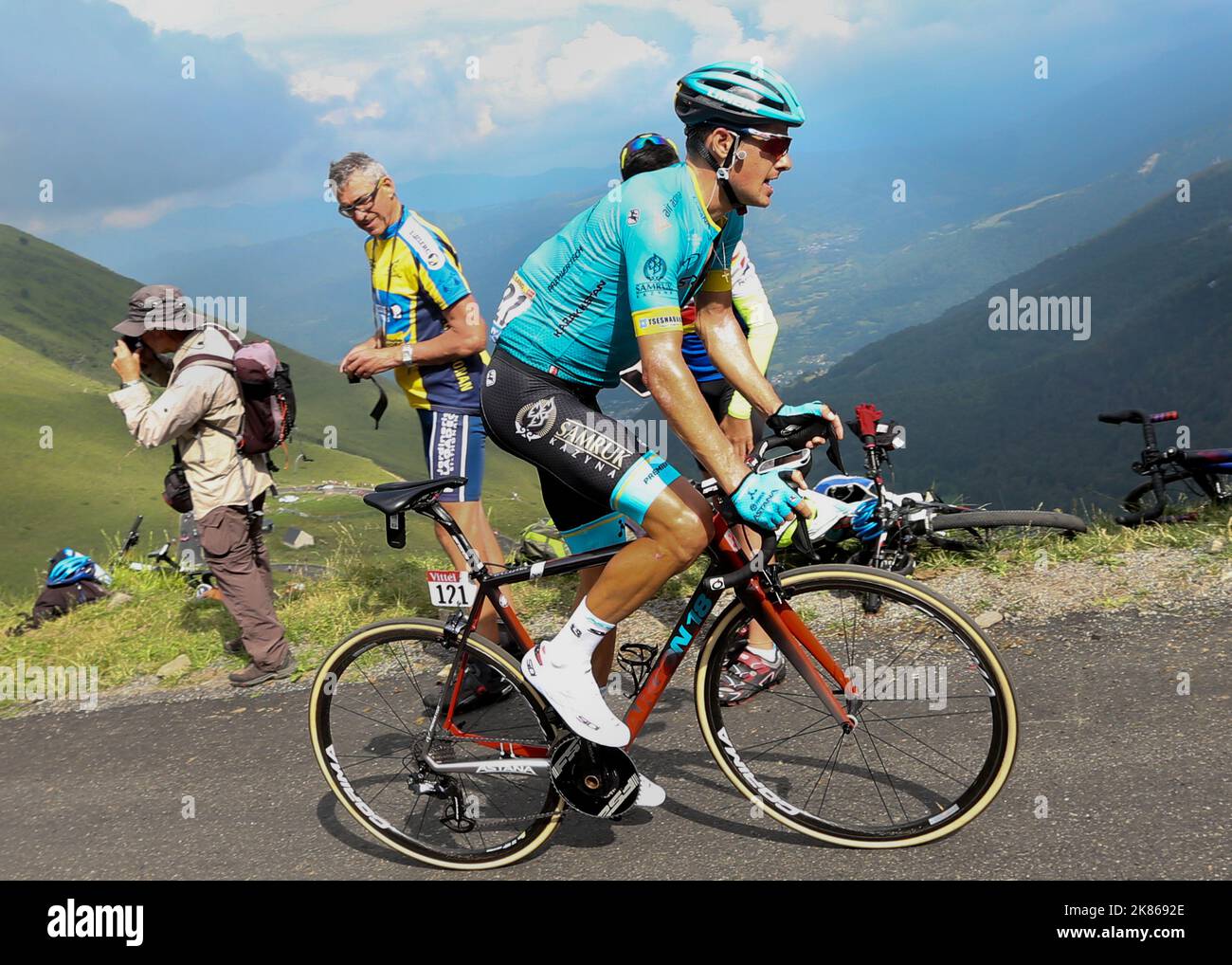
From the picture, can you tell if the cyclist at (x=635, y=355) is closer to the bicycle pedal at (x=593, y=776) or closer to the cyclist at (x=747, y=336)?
the bicycle pedal at (x=593, y=776)

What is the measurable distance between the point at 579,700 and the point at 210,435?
140 inches

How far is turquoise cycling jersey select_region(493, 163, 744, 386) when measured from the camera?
3.21 m

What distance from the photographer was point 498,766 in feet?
12.4

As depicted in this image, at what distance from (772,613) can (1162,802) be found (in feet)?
5.25

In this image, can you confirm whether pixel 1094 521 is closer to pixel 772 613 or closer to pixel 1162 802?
pixel 1162 802

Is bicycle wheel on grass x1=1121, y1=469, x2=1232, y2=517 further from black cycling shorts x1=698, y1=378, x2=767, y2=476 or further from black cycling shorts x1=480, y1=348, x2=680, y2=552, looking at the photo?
black cycling shorts x1=480, y1=348, x2=680, y2=552

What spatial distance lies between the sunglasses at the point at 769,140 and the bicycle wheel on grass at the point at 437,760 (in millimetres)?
2068

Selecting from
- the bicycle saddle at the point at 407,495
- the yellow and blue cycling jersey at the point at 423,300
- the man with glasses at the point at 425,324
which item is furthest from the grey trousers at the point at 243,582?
the bicycle saddle at the point at 407,495

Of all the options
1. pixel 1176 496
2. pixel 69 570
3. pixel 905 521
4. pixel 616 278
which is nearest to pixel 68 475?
pixel 69 570

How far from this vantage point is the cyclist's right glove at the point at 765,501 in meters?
3.05

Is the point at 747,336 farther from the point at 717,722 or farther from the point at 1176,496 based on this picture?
the point at 1176,496
